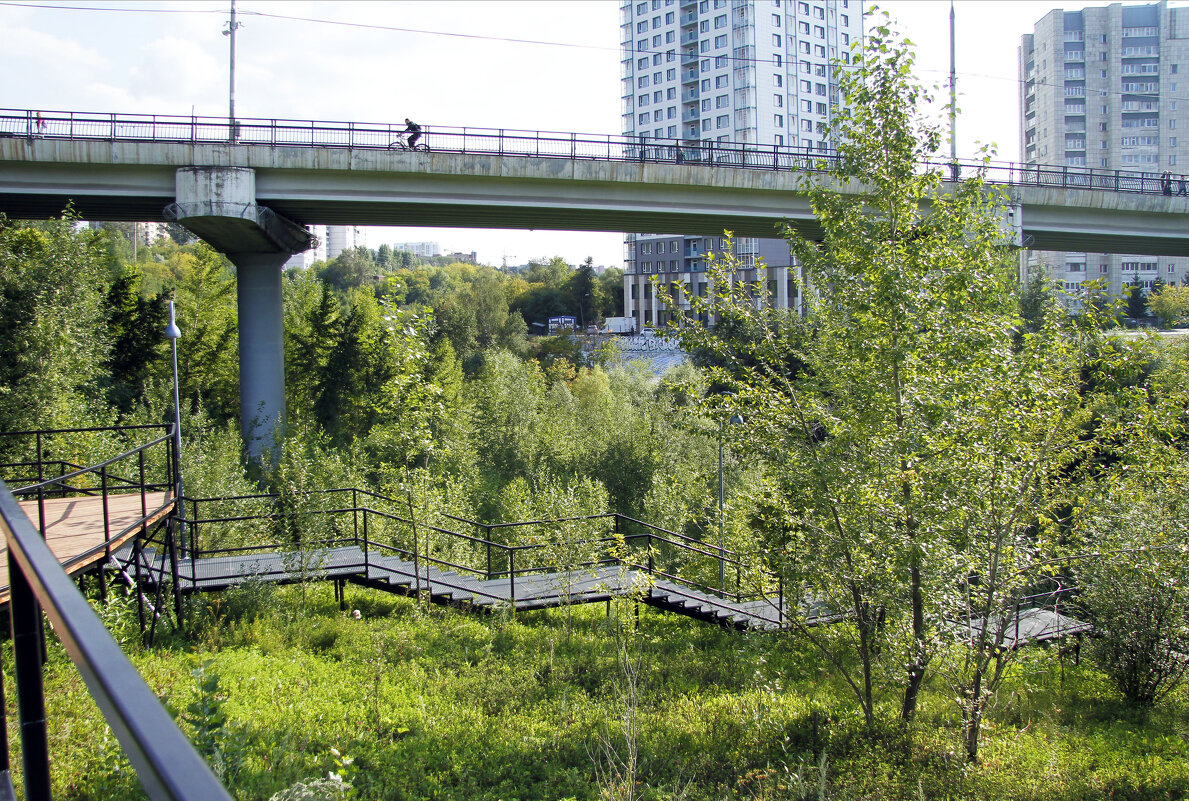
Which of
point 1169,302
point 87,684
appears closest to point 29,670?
point 87,684

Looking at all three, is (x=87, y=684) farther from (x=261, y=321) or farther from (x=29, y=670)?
(x=261, y=321)

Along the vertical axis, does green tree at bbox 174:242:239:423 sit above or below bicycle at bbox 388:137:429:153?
below

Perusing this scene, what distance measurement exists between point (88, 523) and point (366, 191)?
1550 cm

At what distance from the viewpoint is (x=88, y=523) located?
9812 millimetres

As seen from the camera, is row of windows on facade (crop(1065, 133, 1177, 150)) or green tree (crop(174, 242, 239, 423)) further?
row of windows on facade (crop(1065, 133, 1177, 150))

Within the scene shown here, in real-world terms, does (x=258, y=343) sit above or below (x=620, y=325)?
below

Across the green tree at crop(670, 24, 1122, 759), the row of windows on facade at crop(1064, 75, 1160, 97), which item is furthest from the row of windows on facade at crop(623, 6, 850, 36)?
the green tree at crop(670, 24, 1122, 759)

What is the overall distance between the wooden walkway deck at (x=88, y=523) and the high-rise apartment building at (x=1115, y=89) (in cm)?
10113

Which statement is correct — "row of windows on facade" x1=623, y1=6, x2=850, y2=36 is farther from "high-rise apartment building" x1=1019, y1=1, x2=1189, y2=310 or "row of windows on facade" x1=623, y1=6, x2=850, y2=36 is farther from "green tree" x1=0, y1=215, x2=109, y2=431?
"green tree" x1=0, y1=215, x2=109, y2=431

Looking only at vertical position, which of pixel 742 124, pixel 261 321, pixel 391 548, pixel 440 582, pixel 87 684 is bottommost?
pixel 440 582

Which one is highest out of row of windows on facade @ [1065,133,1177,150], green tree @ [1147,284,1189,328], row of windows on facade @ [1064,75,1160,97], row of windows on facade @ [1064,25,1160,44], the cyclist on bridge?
row of windows on facade @ [1064,25,1160,44]

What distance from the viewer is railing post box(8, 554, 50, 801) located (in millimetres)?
1361

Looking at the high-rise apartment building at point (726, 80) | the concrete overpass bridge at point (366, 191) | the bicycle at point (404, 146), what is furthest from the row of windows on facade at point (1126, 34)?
the bicycle at point (404, 146)

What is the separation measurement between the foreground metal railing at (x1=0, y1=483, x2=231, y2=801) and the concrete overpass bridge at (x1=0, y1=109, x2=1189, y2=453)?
18905mm
